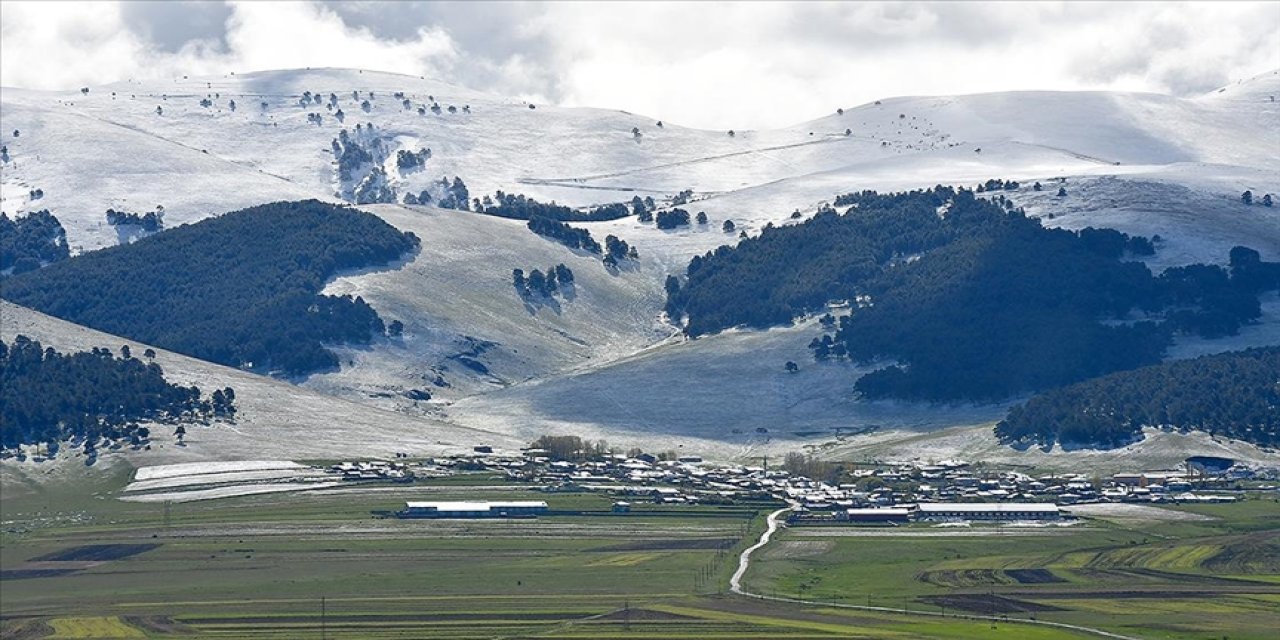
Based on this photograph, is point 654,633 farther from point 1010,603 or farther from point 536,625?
point 1010,603

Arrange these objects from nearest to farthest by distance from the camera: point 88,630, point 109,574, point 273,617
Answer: point 88,630 → point 273,617 → point 109,574

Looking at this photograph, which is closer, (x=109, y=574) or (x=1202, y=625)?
(x=1202, y=625)

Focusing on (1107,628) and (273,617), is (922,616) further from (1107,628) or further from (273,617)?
(273,617)

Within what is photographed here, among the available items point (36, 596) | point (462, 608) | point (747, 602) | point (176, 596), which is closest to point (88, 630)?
point (36, 596)

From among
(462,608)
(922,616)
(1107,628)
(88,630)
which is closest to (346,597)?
(462,608)

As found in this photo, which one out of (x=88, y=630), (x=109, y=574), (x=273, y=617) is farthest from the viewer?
(x=109, y=574)

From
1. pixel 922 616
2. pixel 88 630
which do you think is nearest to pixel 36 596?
pixel 88 630

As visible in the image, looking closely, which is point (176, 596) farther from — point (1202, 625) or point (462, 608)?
point (1202, 625)

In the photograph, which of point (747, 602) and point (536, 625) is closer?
point (536, 625)
